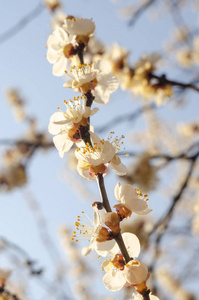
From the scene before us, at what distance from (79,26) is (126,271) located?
81 cm

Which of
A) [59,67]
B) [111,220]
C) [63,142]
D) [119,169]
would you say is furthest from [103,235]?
[59,67]

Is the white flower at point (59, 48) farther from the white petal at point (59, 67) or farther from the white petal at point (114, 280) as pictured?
the white petal at point (114, 280)

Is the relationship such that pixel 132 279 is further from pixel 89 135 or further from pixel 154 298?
pixel 89 135

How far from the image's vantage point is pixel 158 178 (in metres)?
2.44

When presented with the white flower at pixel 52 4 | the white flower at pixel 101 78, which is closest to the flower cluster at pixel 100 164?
the white flower at pixel 101 78

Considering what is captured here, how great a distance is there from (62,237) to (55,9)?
5070 millimetres

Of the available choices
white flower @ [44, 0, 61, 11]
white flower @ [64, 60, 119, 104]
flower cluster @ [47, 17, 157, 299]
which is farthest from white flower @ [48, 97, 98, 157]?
white flower @ [44, 0, 61, 11]

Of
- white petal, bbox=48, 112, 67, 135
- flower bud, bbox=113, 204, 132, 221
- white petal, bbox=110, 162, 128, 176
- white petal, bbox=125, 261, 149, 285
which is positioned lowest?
white petal, bbox=125, 261, 149, 285

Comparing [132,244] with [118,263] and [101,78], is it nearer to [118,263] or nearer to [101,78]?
[118,263]

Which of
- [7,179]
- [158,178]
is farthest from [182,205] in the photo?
[7,179]

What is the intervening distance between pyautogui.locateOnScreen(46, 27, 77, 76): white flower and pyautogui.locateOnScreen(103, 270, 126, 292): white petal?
2.40 feet

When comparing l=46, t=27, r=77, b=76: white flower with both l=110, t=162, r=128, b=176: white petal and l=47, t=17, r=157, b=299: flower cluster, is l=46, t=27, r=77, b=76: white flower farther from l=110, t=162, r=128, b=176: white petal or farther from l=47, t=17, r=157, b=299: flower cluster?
l=110, t=162, r=128, b=176: white petal

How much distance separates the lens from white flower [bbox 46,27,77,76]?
3.44 ft

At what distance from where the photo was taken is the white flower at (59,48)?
105 cm
